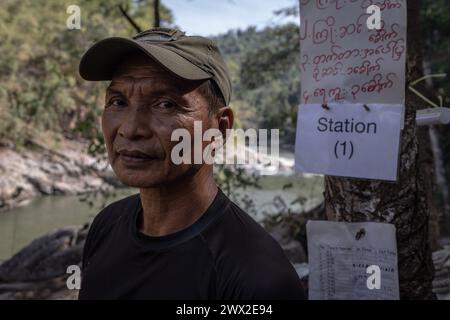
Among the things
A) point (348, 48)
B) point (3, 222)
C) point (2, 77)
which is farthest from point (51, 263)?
point (2, 77)

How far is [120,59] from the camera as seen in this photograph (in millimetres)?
1364

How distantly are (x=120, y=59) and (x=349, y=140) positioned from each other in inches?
31.4

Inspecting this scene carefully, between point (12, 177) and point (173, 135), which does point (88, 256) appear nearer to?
point (173, 135)

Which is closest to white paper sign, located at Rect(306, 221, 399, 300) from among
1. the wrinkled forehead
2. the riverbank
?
the wrinkled forehead

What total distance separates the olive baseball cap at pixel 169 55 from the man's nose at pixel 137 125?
146 millimetres

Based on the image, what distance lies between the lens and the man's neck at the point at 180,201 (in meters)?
1.38

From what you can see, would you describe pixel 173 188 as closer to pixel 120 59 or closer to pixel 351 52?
pixel 120 59

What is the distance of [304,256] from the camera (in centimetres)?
573

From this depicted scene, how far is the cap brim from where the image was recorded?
1.22 metres

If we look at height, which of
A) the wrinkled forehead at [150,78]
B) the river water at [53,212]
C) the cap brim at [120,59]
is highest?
the cap brim at [120,59]

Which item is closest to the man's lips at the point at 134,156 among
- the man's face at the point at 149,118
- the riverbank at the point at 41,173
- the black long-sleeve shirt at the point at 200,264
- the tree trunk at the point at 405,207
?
the man's face at the point at 149,118

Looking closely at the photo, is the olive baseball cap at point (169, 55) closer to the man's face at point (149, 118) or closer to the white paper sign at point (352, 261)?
the man's face at point (149, 118)

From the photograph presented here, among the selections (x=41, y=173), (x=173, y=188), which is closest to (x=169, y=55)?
(x=173, y=188)

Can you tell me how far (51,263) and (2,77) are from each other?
16.2m
